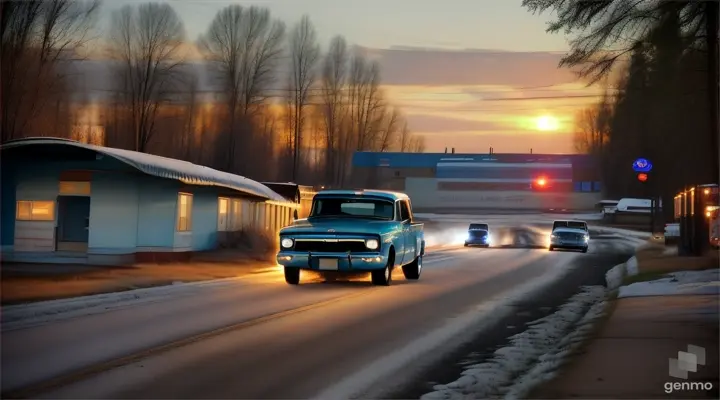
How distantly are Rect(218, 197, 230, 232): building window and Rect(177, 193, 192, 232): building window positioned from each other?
10.6ft

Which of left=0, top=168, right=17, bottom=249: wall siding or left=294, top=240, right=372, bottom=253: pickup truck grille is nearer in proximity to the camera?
left=294, top=240, right=372, bottom=253: pickup truck grille

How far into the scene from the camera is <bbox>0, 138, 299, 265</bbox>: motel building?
29.1 meters

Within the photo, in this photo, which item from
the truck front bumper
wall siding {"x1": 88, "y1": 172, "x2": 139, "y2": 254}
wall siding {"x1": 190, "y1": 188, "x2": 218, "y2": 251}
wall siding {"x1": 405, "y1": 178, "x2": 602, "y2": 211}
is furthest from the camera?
wall siding {"x1": 405, "y1": 178, "x2": 602, "y2": 211}

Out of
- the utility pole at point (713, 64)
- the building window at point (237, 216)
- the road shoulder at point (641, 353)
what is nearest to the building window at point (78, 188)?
the building window at point (237, 216)

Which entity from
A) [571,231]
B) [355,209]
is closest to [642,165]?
[571,231]

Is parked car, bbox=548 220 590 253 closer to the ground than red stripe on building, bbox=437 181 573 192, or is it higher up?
closer to the ground

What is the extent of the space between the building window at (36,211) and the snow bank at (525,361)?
19.0 meters

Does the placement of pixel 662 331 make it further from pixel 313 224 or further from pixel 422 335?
pixel 313 224

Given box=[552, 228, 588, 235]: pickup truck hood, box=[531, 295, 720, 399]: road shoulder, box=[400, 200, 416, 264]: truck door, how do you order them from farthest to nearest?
box=[552, 228, 588, 235]: pickup truck hood < box=[400, 200, 416, 264]: truck door < box=[531, 295, 720, 399]: road shoulder

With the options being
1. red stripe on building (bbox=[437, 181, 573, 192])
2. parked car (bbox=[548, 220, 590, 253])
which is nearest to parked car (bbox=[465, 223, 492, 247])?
parked car (bbox=[548, 220, 590, 253])

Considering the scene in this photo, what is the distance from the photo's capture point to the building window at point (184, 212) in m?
31.9

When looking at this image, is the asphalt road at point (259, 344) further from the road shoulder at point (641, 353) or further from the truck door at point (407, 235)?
the road shoulder at point (641, 353)

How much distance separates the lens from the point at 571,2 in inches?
715

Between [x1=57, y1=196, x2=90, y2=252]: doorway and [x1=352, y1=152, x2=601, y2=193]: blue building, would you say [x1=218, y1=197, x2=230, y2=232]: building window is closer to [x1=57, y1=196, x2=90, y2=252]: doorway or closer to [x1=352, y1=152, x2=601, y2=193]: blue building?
[x1=57, y1=196, x2=90, y2=252]: doorway
